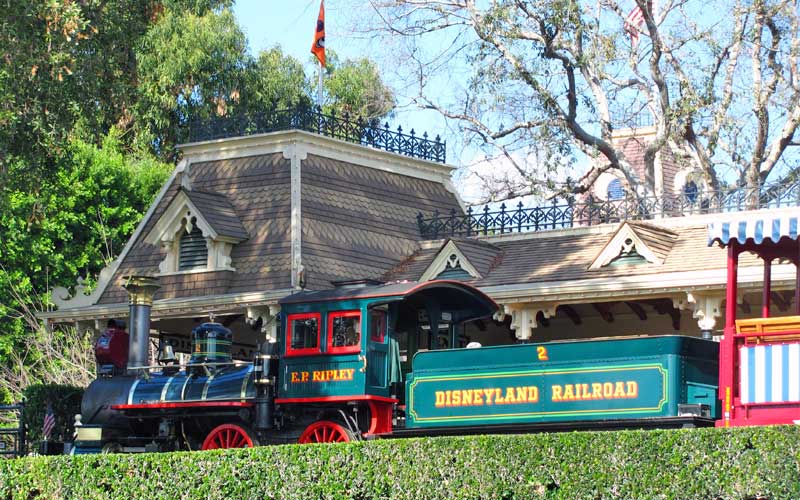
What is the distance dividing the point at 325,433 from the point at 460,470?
3.97 meters

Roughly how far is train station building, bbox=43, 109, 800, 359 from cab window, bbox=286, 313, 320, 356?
3409 millimetres

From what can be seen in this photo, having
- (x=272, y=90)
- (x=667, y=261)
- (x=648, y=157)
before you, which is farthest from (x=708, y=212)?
(x=272, y=90)

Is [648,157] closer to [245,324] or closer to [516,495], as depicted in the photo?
[245,324]

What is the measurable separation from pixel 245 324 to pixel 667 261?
888 centimetres

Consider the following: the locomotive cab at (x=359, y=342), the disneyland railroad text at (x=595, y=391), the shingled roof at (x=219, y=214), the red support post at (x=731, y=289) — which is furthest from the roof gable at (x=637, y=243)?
the red support post at (x=731, y=289)

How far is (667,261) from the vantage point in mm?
23469

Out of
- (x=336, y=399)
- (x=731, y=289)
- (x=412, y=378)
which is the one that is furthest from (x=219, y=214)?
(x=731, y=289)

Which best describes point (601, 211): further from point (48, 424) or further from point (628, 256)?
point (48, 424)

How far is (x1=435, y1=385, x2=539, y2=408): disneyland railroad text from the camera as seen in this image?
17.9m

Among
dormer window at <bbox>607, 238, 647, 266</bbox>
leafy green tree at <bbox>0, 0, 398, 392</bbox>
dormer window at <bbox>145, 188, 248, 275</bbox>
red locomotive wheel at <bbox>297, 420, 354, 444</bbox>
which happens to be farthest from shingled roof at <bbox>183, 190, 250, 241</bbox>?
red locomotive wheel at <bbox>297, 420, 354, 444</bbox>

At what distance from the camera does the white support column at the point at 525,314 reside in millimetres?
24094

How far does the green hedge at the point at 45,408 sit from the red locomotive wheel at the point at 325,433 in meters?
5.83

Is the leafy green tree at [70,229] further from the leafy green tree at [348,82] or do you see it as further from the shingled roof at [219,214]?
the leafy green tree at [348,82]

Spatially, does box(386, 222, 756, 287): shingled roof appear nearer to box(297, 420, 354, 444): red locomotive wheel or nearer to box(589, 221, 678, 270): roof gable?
box(589, 221, 678, 270): roof gable
